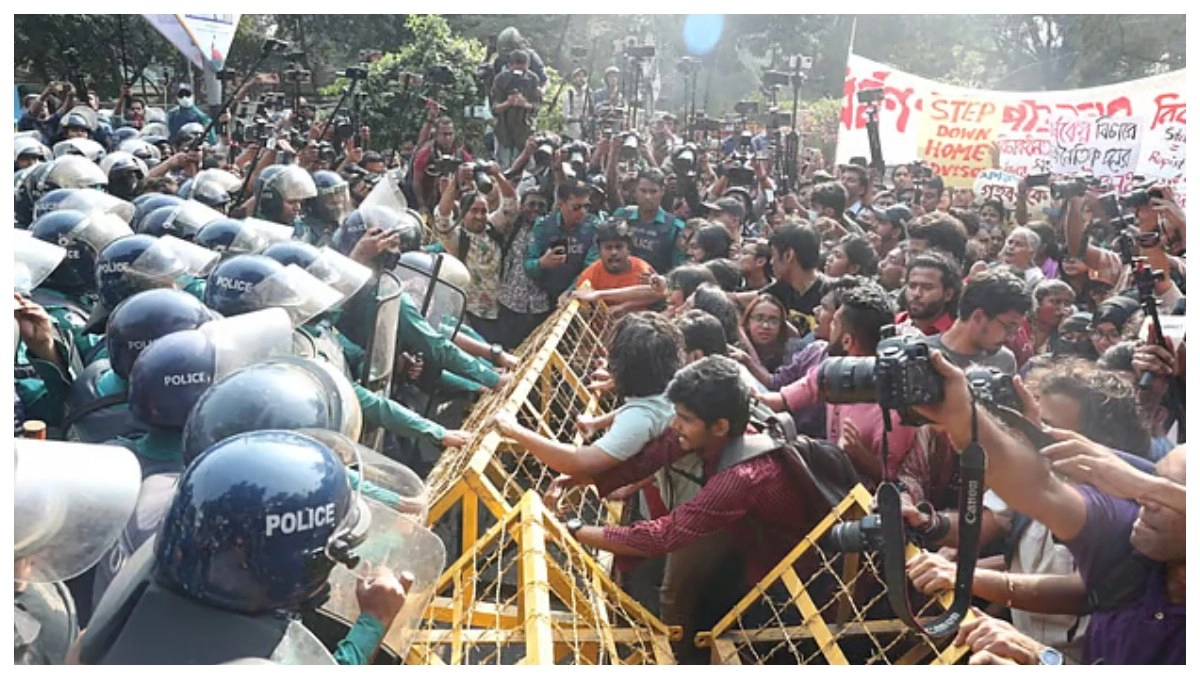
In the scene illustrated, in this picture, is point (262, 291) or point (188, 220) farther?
point (188, 220)

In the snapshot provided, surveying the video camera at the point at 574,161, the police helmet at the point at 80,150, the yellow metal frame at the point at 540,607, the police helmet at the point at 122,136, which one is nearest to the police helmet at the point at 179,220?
the video camera at the point at 574,161

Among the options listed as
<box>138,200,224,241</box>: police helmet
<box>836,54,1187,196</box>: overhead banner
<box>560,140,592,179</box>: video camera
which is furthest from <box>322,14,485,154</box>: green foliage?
<box>138,200,224,241</box>: police helmet

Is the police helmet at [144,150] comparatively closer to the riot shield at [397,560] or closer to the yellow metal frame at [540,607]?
the yellow metal frame at [540,607]

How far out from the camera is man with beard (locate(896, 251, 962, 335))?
13.1 ft

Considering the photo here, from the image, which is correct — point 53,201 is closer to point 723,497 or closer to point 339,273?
point 339,273

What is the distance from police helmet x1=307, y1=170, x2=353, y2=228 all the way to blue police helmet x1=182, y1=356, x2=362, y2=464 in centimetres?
381

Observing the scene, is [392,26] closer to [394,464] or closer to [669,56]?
[669,56]

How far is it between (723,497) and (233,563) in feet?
4.48

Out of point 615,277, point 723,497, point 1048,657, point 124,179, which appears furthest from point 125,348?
point 124,179

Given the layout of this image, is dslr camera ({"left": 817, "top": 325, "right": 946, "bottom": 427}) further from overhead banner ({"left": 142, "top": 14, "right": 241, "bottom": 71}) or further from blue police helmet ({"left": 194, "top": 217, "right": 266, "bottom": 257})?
overhead banner ({"left": 142, "top": 14, "right": 241, "bottom": 71})

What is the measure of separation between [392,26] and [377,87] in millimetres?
6367

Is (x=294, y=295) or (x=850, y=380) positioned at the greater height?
(x=850, y=380)

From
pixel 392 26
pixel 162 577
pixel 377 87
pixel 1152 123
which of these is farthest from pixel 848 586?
pixel 392 26

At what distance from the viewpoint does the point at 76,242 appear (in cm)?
475
